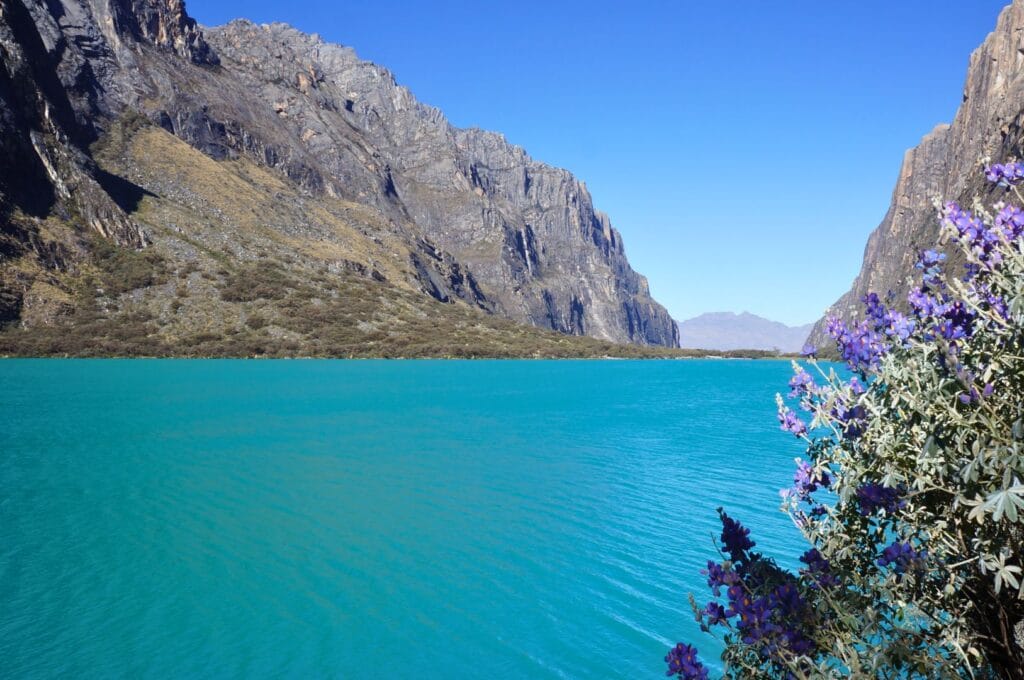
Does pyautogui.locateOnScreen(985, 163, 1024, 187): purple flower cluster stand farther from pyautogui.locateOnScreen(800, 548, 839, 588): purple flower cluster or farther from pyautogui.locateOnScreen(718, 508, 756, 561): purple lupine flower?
pyautogui.locateOnScreen(718, 508, 756, 561): purple lupine flower

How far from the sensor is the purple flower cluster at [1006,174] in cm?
474

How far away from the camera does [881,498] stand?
4422mm

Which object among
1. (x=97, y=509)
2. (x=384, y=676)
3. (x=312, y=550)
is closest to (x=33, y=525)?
(x=97, y=509)

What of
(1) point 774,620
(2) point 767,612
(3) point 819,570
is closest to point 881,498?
(2) point 767,612

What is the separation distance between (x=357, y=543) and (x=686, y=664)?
684 inches

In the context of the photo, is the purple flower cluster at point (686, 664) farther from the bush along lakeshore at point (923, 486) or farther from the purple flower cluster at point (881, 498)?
the purple flower cluster at point (881, 498)

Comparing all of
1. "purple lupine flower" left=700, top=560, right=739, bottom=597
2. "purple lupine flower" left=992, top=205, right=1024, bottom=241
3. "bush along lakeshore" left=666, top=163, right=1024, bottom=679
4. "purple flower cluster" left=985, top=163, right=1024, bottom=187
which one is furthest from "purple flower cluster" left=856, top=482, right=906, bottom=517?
"purple flower cluster" left=985, top=163, right=1024, bottom=187

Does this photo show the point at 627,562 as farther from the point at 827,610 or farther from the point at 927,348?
the point at 927,348

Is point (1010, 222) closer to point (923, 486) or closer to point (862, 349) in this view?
point (862, 349)

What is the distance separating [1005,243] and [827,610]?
10.4 feet

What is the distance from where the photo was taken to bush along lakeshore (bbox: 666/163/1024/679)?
13.1 feet

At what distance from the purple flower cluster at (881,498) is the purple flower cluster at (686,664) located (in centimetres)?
182

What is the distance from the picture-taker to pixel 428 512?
24484 millimetres

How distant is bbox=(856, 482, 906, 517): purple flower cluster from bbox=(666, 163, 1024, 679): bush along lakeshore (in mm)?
15
